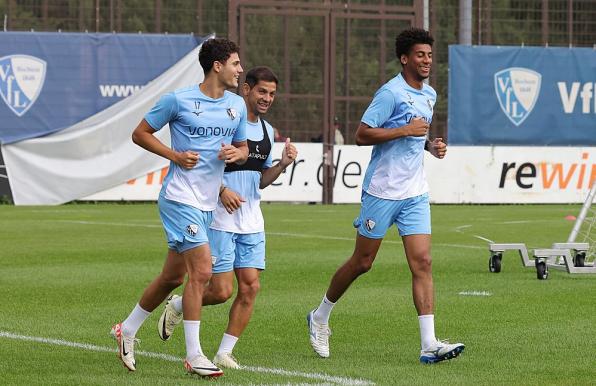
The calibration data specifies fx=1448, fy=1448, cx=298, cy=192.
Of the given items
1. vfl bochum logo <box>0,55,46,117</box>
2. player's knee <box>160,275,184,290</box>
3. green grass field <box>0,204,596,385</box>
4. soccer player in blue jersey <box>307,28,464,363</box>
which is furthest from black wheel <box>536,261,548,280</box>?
vfl bochum logo <box>0,55,46,117</box>

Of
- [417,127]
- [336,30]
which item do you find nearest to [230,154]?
[417,127]

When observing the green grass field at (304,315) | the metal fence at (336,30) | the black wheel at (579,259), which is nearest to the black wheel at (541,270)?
the green grass field at (304,315)

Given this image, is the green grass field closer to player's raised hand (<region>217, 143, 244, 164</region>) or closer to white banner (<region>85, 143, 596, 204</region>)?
player's raised hand (<region>217, 143, 244, 164</region>)

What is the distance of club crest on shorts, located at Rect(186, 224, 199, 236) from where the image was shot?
8578 millimetres

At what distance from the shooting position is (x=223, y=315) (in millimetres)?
12062

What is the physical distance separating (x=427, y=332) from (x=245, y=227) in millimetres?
1352

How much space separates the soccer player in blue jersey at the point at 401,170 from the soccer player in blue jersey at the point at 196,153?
127cm

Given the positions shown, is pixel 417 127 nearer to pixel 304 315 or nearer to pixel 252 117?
pixel 252 117

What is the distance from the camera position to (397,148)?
9.77 m

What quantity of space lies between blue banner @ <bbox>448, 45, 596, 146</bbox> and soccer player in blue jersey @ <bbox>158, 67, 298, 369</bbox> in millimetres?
24603

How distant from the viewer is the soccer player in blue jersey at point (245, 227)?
30.3 ft

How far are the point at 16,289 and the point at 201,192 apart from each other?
591cm

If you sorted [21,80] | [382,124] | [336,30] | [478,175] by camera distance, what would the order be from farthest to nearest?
[336,30]
[478,175]
[21,80]
[382,124]

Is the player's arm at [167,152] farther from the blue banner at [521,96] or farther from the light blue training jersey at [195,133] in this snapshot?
the blue banner at [521,96]
